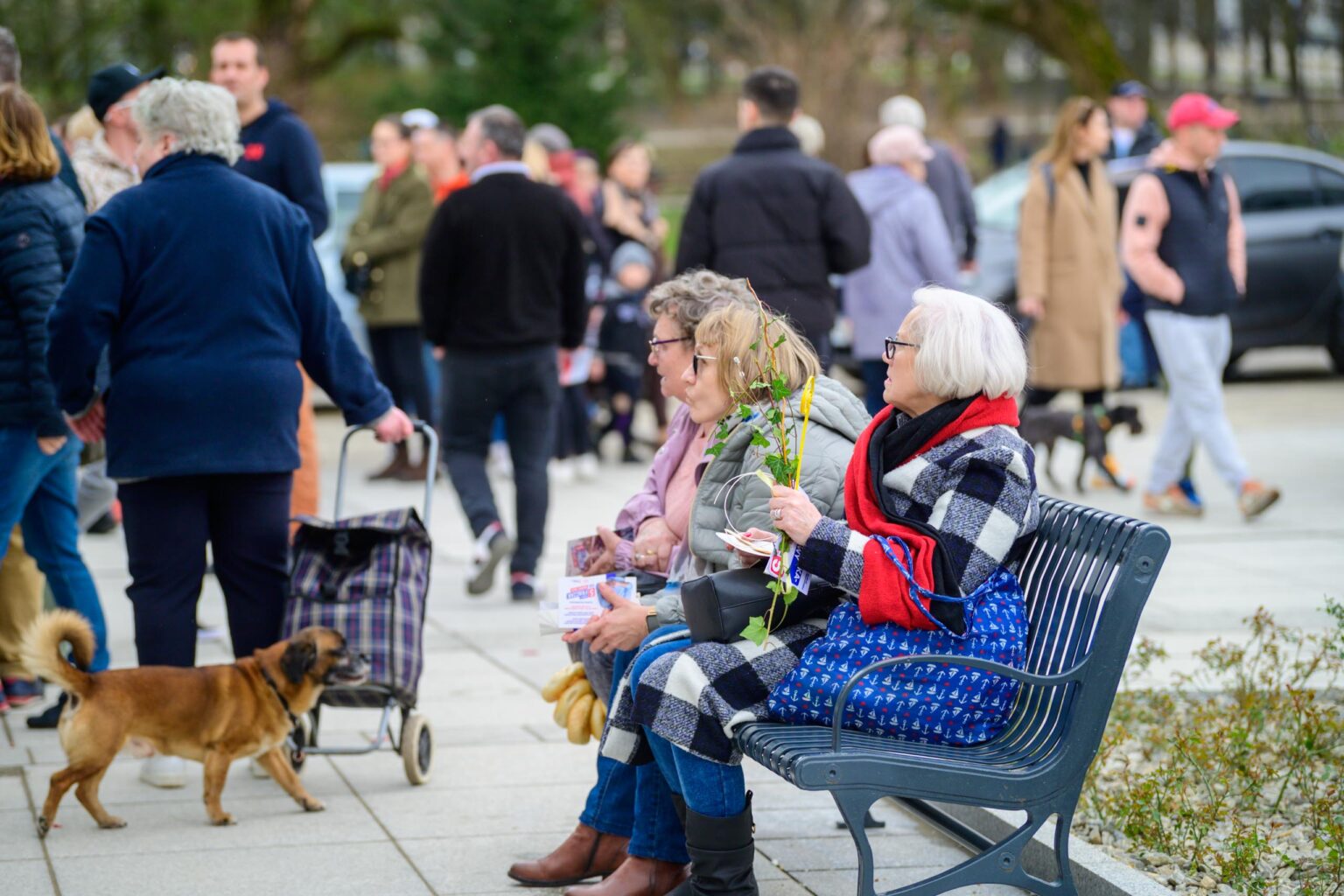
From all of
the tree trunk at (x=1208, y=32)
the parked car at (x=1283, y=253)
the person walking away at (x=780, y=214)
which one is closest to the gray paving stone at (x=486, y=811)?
the person walking away at (x=780, y=214)

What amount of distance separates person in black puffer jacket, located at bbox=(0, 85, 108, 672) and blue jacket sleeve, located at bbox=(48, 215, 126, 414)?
0.47m

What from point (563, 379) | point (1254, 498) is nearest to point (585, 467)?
point (563, 379)

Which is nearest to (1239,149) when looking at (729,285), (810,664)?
(729,285)

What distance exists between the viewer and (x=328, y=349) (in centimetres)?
520

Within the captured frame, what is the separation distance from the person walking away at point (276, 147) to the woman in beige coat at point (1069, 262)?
475cm

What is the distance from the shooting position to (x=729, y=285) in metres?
4.66

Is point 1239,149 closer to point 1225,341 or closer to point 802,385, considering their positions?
point 1225,341

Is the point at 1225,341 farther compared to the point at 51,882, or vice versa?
the point at 1225,341

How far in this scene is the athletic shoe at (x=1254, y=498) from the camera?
9.16m

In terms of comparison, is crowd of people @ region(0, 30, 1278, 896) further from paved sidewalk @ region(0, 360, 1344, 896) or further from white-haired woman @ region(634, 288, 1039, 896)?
paved sidewalk @ region(0, 360, 1344, 896)

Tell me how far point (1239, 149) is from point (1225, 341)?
5.83 metres

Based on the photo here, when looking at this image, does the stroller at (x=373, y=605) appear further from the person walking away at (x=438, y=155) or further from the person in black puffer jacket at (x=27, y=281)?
the person walking away at (x=438, y=155)

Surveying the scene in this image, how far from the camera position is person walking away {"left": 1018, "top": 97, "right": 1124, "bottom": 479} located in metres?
10.2

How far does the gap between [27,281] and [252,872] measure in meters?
2.06
